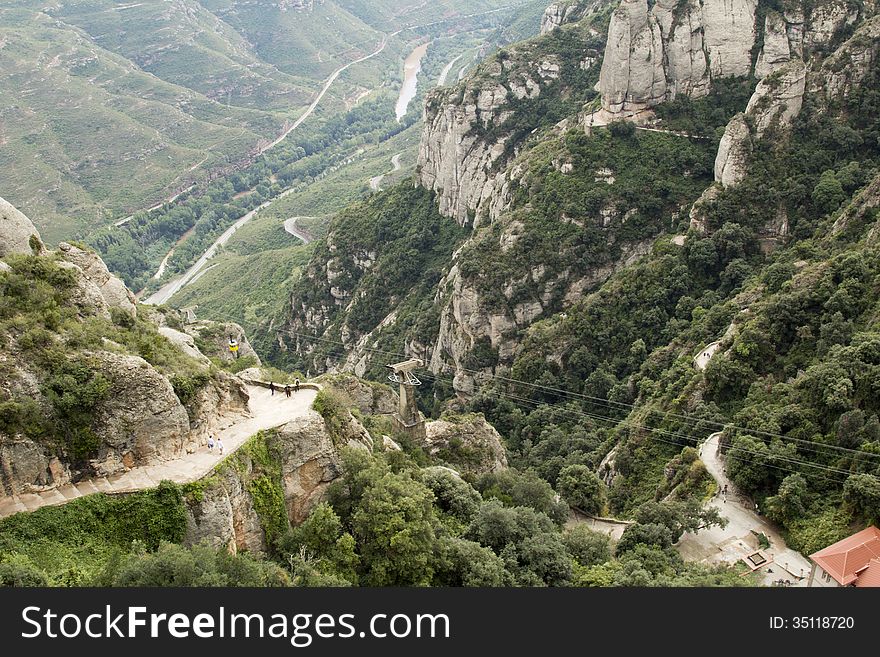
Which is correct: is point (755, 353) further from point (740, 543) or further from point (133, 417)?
point (133, 417)

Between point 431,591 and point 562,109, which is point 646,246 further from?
point 431,591

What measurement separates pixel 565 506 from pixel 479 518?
15067mm

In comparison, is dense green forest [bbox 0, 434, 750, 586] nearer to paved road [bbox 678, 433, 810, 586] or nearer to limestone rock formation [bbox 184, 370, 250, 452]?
paved road [bbox 678, 433, 810, 586]

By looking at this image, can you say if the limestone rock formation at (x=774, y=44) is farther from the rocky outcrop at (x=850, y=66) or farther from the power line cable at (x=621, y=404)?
the power line cable at (x=621, y=404)

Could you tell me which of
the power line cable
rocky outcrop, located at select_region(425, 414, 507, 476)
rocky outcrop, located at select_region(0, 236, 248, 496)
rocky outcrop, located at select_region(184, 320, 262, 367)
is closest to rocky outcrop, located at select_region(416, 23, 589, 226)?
the power line cable

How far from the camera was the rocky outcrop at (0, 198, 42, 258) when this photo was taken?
42.8 m

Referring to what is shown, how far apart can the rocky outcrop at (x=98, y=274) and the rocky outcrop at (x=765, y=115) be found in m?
70.7

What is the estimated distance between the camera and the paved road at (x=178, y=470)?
33156mm

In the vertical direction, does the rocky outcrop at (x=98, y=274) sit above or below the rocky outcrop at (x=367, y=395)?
above

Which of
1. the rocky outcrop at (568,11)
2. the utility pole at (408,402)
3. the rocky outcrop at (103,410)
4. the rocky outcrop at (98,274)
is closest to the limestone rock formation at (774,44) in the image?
the rocky outcrop at (568,11)

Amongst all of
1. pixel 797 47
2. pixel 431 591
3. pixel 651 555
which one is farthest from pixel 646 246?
pixel 431 591

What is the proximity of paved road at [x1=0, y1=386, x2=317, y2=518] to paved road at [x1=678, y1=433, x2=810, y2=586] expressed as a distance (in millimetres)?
26711

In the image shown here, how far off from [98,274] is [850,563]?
1734 inches

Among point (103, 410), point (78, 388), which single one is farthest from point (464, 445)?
point (78, 388)
